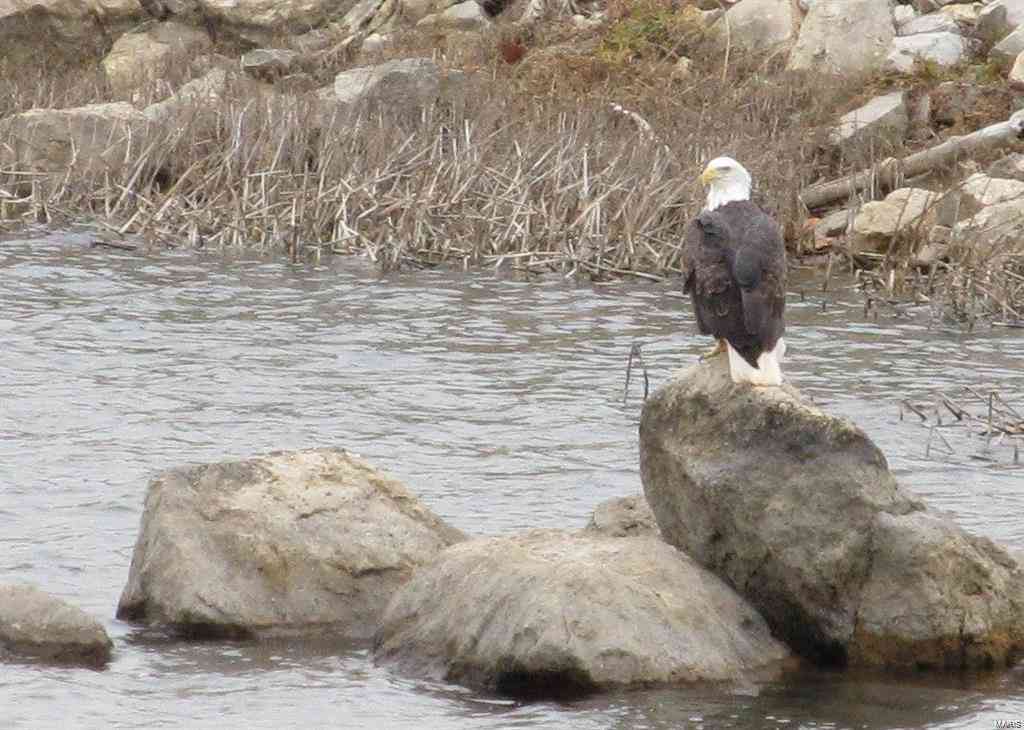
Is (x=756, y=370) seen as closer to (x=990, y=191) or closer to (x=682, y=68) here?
(x=990, y=191)

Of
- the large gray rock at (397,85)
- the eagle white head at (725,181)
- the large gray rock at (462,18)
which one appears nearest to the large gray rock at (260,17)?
Result: the large gray rock at (462,18)

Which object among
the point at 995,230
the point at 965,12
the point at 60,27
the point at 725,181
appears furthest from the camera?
the point at 60,27

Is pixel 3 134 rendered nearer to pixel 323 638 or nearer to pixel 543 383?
pixel 543 383

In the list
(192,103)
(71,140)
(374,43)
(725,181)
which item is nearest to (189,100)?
(192,103)

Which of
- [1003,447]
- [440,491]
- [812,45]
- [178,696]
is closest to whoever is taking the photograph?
[178,696]

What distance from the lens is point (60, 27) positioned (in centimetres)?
2566

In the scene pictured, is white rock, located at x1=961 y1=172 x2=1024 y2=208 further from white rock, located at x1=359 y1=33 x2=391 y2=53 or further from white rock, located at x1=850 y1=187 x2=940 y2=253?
white rock, located at x1=359 y1=33 x2=391 y2=53

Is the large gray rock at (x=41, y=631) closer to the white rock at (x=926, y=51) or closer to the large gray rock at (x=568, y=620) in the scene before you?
the large gray rock at (x=568, y=620)

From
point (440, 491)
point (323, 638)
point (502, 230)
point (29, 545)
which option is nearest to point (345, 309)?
point (502, 230)

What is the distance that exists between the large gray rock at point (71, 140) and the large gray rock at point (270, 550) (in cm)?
1071

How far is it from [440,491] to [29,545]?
7.21 feet

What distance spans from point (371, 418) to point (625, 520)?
3.88 metres

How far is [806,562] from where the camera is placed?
7.54 metres

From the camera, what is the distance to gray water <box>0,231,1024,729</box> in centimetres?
713
